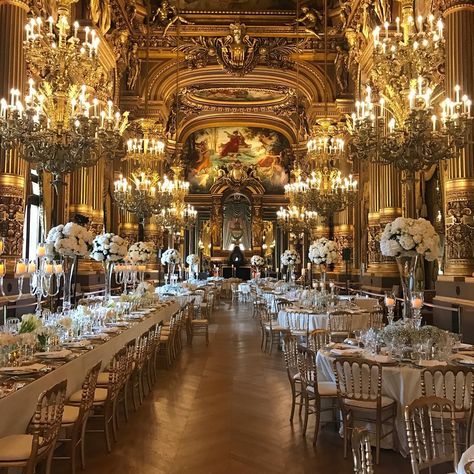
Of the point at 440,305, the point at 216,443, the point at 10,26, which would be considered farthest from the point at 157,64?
the point at 216,443

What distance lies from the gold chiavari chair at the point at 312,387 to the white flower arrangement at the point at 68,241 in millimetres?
3289

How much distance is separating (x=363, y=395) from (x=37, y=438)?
9.52 feet

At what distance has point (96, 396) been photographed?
18.1 feet

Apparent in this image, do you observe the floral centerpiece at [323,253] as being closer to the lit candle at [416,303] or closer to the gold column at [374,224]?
the gold column at [374,224]

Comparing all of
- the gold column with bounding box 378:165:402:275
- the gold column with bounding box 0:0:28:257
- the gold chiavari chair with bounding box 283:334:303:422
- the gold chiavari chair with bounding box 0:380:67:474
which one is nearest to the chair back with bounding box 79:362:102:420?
the gold chiavari chair with bounding box 0:380:67:474

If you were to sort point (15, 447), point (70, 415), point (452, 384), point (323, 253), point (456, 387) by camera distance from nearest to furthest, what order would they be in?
point (15, 447), point (70, 415), point (456, 387), point (452, 384), point (323, 253)

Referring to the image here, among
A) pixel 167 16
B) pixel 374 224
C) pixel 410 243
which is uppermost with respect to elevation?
pixel 167 16

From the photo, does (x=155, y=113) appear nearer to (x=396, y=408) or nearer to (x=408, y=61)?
(x=408, y=61)

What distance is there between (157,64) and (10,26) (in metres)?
12.2

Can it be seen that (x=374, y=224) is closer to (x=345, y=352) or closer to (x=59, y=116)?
(x=59, y=116)

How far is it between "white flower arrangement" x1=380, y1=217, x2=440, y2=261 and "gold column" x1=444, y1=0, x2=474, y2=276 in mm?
4332

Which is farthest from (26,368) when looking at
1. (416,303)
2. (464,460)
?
(416,303)

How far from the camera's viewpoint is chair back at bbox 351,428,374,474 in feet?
8.14

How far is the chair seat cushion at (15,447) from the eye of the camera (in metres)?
3.60
